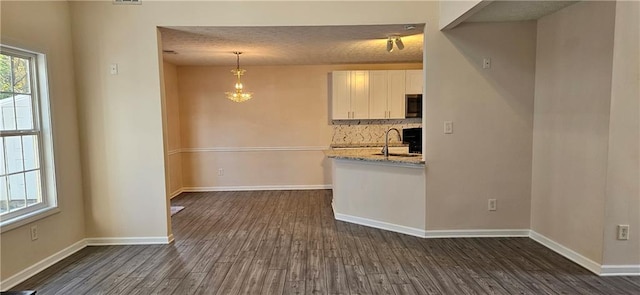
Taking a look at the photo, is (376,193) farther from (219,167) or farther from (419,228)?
(219,167)

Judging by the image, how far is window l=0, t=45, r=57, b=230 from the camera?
2.94 meters

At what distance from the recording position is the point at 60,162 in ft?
11.3

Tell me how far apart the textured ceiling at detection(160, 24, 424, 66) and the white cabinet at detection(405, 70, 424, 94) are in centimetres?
24

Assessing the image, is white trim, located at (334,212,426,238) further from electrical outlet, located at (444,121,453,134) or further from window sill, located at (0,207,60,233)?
window sill, located at (0,207,60,233)

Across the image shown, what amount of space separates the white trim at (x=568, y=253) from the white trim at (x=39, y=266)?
4.85 m

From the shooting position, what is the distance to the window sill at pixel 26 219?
2796 mm

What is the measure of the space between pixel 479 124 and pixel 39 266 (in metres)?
4.51

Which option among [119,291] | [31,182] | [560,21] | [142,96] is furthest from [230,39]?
[560,21]

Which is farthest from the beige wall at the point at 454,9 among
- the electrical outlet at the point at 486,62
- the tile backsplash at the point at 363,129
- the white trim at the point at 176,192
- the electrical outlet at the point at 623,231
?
the white trim at the point at 176,192

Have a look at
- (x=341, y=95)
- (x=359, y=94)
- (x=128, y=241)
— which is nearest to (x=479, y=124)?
(x=359, y=94)

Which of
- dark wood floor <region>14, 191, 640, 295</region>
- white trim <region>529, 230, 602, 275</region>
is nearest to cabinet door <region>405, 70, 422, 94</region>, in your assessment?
dark wood floor <region>14, 191, 640, 295</region>

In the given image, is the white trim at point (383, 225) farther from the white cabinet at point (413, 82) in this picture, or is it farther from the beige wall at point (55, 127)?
the beige wall at point (55, 127)

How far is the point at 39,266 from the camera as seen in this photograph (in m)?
3.15

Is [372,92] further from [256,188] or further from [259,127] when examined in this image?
[256,188]
